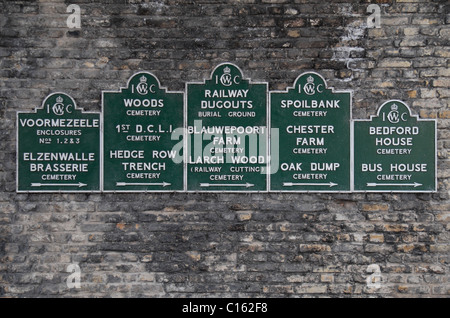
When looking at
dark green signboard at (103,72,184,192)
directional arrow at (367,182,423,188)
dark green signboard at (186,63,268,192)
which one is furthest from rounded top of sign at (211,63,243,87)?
directional arrow at (367,182,423,188)

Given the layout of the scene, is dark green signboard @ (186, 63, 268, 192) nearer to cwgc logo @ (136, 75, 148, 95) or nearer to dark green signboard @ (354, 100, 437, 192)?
cwgc logo @ (136, 75, 148, 95)

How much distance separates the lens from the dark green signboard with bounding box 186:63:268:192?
15.5 ft

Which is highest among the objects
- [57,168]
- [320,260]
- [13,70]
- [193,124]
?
[13,70]

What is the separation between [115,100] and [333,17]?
231cm

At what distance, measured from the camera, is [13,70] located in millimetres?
4734

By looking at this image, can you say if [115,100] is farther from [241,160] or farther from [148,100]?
[241,160]

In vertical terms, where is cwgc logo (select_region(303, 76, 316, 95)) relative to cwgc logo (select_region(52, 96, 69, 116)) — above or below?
above

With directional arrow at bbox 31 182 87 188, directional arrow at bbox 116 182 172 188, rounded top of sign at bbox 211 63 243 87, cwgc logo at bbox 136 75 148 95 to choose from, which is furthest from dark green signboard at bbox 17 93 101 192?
rounded top of sign at bbox 211 63 243 87

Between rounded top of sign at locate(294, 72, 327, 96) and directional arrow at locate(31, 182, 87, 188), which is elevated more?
rounded top of sign at locate(294, 72, 327, 96)

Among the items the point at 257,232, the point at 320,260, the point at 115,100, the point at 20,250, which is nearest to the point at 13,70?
the point at 115,100

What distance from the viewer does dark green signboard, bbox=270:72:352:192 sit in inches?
185

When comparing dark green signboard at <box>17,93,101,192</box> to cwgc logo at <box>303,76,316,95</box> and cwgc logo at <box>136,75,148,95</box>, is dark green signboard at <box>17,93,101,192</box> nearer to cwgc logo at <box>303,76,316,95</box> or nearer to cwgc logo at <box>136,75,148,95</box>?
cwgc logo at <box>136,75,148,95</box>

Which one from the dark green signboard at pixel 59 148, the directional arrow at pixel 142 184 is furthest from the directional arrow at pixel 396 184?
the dark green signboard at pixel 59 148

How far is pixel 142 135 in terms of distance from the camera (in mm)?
4734
